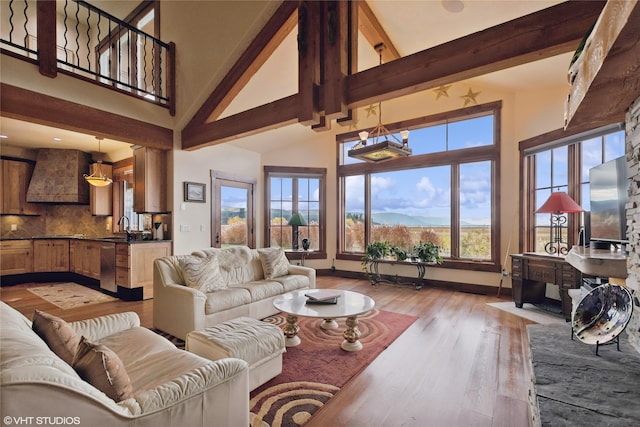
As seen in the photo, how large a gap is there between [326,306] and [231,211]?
3714mm

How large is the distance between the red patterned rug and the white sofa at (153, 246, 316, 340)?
0.39 metres

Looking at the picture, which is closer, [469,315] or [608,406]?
[608,406]

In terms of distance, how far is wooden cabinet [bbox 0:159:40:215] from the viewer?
5873 millimetres

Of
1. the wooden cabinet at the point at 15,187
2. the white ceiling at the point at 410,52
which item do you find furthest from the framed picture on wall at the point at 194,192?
the wooden cabinet at the point at 15,187

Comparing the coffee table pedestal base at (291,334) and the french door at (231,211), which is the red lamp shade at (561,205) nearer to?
the coffee table pedestal base at (291,334)

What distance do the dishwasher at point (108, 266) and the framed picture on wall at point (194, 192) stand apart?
138 cm

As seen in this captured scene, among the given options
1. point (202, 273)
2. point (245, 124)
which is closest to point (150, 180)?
point (245, 124)

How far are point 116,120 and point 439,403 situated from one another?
5.18 metres

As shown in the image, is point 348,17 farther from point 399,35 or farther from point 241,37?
point 241,37

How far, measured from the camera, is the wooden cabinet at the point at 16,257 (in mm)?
5551

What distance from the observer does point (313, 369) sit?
2.42m

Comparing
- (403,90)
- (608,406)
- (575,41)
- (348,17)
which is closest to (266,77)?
(348,17)

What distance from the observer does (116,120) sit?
427 centimetres

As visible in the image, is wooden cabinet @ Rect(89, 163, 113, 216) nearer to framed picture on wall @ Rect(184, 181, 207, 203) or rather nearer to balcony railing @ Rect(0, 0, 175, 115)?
balcony railing @ Rect(0, 0, 175, 115)
